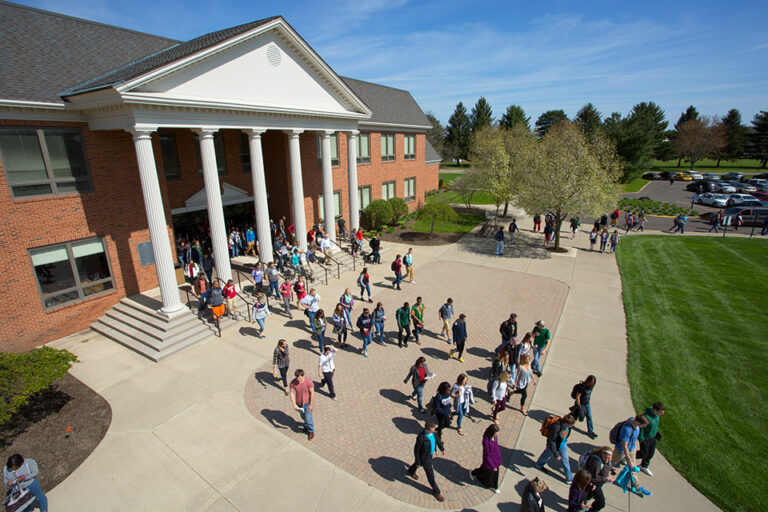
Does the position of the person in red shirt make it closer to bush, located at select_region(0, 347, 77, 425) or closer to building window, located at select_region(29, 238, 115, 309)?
building window, located at select_region(29, 238, 115, 309)

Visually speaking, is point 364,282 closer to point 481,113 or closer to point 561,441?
point 561,441

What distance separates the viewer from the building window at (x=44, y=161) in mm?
11461

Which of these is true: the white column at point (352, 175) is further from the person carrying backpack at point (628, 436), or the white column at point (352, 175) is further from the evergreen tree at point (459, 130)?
the evergreen tree at point (459, 130)

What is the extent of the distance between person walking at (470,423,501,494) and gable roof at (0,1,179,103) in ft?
49.9

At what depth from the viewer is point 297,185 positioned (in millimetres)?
18219

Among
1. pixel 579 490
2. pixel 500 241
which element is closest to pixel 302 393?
pixel 579 490

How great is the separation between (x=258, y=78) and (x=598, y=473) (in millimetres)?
16557

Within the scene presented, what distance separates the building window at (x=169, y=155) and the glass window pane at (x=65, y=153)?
327cm

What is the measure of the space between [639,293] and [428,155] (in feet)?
87.0

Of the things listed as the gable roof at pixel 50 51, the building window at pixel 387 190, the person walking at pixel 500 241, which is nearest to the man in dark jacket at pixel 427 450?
the gable roof at pixel 50 51

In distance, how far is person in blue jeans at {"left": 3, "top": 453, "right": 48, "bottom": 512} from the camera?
600 centimetres

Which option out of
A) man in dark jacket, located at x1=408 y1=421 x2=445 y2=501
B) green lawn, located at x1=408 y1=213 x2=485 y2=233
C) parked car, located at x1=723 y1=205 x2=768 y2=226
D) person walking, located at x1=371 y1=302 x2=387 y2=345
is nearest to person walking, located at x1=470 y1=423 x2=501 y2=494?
man in dark jacket, located at x1=408 y1=421 x2=445 y2=501

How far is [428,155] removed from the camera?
39781mm

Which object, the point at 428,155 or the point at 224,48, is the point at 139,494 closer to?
the point at 224,48
